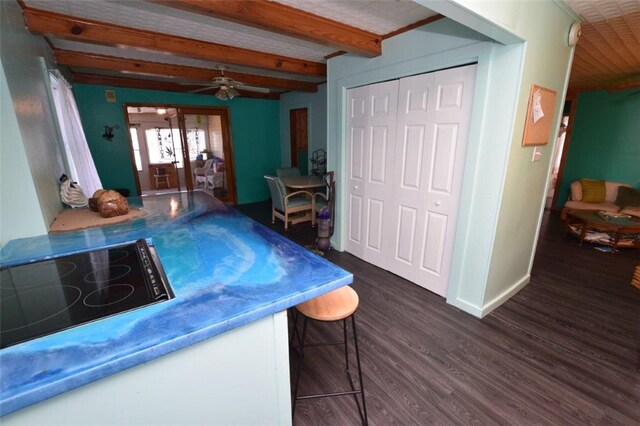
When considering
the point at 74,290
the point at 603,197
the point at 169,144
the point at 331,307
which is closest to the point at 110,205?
the point at 74,290

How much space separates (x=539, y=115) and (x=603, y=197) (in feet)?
13.7

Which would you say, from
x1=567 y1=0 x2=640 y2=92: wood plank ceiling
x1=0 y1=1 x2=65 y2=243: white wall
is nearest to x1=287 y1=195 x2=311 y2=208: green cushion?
x1=0 y1=1 x2=65 y2=243: white wall

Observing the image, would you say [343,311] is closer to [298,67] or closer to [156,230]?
[156,230]

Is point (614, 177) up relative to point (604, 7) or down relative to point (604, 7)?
down

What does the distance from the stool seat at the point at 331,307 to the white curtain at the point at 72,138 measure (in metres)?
2.60

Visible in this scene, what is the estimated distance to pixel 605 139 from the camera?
4832mm

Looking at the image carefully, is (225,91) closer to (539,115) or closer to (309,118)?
(309,118)

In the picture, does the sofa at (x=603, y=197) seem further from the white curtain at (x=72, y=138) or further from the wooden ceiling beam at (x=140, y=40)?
the white curtain at (x=72, y=138)

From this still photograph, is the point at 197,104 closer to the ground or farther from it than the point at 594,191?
farther from it

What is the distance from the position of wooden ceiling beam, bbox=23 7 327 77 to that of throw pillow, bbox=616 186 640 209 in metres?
5.47

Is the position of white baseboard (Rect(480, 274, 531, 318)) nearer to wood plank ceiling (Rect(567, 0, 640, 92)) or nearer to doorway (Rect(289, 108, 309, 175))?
wood plank ceiling (Rect(567, 0, 640, 92))

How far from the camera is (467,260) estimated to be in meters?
2.27

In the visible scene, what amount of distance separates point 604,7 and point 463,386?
278cm

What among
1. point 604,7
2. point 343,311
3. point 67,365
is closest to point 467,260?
point 343,311
